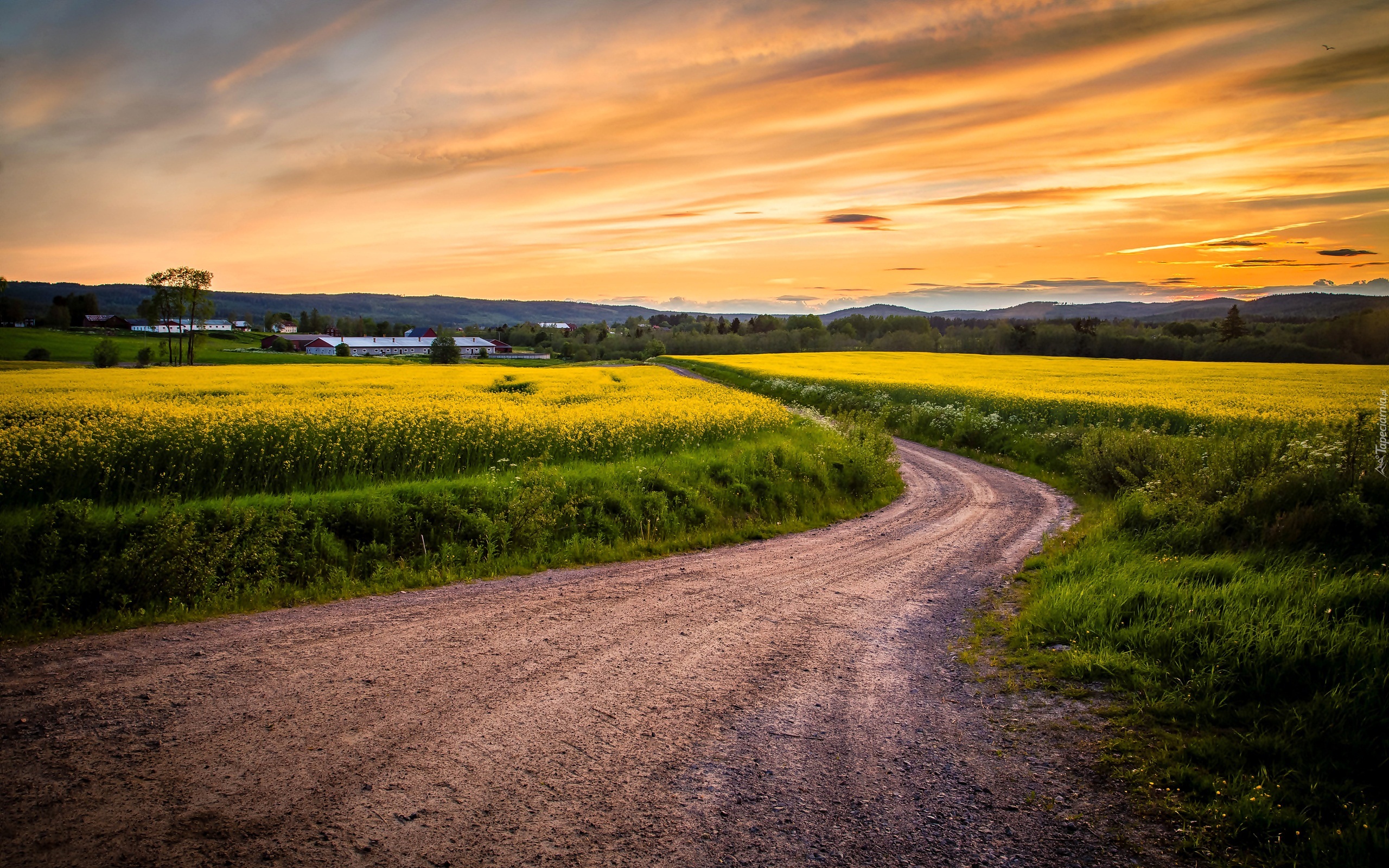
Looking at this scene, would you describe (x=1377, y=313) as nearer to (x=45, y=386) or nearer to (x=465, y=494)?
(x=465, y=494)

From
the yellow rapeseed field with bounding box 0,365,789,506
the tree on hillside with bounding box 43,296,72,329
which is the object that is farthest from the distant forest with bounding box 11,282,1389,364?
the yellow rapeseed field with bounding box 0,365,789,506

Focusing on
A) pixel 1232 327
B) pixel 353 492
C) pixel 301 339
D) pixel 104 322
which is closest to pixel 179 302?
pixel 104 322

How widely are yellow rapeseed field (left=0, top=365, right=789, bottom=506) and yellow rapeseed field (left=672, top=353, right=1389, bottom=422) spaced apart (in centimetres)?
1219

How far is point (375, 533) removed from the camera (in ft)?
31.7

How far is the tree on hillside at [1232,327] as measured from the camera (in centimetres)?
7612

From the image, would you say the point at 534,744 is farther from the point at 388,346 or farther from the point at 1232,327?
the point at 388,346

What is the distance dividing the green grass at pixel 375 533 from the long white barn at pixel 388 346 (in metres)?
126

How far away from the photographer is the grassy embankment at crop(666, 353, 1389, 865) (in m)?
4.01

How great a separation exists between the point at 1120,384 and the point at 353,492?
38.7 metres

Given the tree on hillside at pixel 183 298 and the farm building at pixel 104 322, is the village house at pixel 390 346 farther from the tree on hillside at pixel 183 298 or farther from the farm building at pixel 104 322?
the tree on hillside at pixel 183 298

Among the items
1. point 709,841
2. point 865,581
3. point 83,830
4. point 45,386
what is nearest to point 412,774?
point 83,830

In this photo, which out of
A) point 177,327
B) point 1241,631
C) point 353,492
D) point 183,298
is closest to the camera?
point 1241,631

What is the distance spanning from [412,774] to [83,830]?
1695 mm

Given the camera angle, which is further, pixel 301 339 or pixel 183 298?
pixel 301 339
